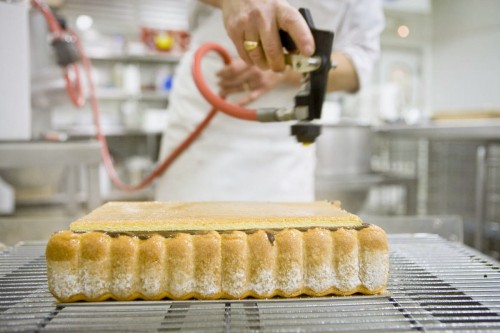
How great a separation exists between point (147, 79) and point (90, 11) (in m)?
0.98

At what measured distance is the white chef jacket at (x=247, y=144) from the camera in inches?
54.5

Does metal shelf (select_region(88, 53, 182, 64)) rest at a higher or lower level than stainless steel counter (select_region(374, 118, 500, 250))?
higher

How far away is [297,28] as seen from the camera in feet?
2.66

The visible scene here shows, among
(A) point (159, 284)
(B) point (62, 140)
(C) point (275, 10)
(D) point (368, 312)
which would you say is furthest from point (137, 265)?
(B) point (62, 140)

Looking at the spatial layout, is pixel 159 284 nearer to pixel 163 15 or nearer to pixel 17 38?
pixel 17 38

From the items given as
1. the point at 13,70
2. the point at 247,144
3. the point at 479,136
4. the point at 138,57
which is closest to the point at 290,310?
the point at 247,144

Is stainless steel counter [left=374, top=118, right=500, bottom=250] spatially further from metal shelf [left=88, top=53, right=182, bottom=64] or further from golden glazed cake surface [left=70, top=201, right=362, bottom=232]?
metal shelf [left=88, top=53, right=182, bottom=64]

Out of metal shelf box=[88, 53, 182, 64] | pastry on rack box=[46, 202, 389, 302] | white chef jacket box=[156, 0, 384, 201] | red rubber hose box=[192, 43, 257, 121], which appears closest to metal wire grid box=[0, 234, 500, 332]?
pastry on rack box=[46, 202, 389, 302]

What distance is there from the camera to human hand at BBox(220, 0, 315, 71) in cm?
82

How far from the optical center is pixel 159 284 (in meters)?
0.68

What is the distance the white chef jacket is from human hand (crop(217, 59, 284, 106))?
4cm

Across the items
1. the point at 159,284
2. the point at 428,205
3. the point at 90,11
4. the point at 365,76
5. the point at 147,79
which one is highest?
the point at 90,11

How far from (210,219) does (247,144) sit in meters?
0.73

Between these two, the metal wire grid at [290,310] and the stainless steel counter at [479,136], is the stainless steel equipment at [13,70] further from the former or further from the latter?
the stainless steel counter at [479,136]
